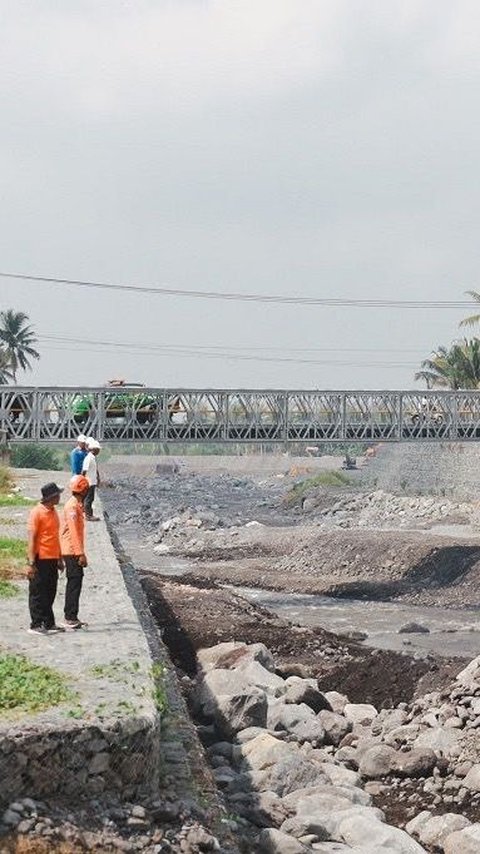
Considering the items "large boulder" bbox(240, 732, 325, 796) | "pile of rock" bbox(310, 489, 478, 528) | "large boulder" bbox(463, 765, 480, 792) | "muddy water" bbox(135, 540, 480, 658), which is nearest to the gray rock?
"muddy water" bbox(135, 540, 480, 658)

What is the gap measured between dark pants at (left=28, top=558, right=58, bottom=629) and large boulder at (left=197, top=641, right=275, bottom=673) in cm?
827

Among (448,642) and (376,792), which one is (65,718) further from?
(448,642)

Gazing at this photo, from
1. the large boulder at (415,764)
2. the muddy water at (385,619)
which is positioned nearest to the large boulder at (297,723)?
the large boulder at (415,764)

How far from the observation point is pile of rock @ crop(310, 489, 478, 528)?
67.1 meters

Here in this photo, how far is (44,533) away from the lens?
1336cm

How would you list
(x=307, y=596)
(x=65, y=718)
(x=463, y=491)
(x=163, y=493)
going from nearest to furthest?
1. (x=65, y=718)
2. (x=307, y=596)
3. (x=463, y=491)
4. (x=163, y=493)

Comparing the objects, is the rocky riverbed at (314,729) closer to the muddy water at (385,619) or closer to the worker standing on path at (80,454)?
the muddy water at (385,619)

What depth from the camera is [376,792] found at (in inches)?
613

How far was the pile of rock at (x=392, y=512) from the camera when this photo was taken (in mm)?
67125

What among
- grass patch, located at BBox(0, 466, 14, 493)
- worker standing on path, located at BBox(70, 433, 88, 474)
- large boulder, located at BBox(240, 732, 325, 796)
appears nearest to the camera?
large boulder, located at BBox(240, 732, 325, 796)

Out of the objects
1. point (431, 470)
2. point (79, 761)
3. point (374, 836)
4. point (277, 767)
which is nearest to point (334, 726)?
point (277, 767)

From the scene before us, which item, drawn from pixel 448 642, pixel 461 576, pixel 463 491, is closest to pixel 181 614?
pixel 448 642

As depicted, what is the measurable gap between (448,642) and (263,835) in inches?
827

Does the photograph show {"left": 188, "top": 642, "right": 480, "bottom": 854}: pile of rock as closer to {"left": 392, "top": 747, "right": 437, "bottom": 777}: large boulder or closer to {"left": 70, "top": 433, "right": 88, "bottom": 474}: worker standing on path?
{"left": 392, "top": 747, "right": 437, "bottom": 777}: large boulder
